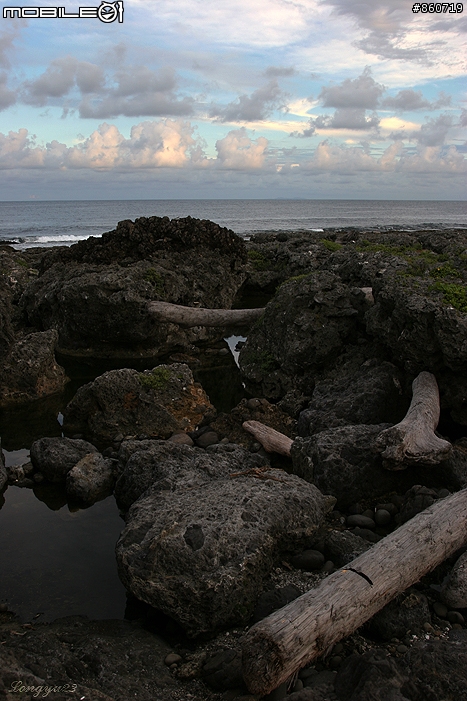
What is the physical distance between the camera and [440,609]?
5184 millimetres

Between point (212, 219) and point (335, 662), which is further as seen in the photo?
point (212, 219)

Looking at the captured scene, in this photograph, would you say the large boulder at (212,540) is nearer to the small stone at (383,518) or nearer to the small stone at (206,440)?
the small stone at (383,518)

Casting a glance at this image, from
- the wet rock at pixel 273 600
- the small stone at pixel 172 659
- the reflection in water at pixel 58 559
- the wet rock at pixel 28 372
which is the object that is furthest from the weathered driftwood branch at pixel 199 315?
the small stone at pixel 172 659

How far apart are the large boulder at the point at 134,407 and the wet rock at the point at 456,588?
5550 mm

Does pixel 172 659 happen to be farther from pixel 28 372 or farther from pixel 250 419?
pixel 28 372

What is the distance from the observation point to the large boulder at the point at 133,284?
46.5 feet

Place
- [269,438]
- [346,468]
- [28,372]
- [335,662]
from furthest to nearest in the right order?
[28,372] → [269,438] → [346,468] → [335,662]

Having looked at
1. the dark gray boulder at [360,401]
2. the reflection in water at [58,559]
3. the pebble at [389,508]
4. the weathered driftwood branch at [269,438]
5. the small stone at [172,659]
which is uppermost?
the dark gray boulder at [360,401]

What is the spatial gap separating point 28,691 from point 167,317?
429 inches

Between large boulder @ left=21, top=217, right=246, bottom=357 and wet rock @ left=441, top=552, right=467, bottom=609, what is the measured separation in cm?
1028

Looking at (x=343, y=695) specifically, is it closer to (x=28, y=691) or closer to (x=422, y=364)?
(x=28, y=691)

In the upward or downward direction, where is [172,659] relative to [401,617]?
downward

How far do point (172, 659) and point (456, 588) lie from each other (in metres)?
2.75

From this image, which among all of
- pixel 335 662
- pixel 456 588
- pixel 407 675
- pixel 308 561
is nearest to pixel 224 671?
pixel 335 662
